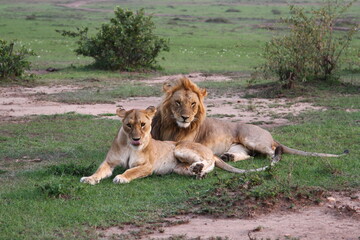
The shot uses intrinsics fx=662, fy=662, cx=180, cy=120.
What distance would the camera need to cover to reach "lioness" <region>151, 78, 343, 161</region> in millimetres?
7043

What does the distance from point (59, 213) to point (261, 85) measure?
29.6 ft

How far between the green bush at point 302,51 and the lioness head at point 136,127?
22.4 ft

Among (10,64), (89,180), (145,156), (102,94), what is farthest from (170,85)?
(10,64)

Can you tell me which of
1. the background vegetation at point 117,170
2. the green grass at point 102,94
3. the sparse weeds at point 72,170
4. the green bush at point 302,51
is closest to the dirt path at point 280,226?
the background vegetation at point 117,170

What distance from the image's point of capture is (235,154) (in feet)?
23.6

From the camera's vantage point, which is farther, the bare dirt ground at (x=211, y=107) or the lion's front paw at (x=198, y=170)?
the bare dirt ground at (x=211, y=107)

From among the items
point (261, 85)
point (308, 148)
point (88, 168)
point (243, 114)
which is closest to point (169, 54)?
point (261, 85)

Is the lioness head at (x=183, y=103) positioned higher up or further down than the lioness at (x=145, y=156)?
higher up

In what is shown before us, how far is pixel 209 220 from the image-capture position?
198 inches

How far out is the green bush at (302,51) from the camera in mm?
12828

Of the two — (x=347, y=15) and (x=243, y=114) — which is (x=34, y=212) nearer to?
(x=243, y=114)

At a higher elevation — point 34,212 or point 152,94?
point 34,212

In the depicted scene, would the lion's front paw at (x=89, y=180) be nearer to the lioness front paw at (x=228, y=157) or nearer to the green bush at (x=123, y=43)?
the lioness front paw at (x=228, y=157)

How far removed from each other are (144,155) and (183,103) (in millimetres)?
959
